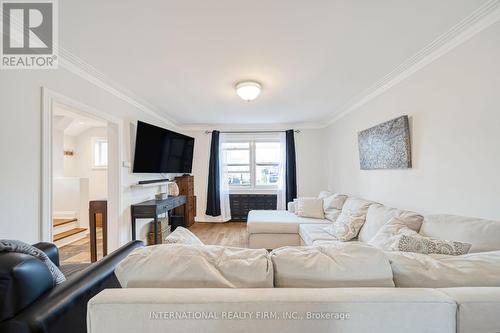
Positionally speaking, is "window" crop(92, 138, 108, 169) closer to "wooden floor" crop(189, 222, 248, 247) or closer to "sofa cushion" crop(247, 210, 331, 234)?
"wooden floor" crop(189, 222, 248, 247)

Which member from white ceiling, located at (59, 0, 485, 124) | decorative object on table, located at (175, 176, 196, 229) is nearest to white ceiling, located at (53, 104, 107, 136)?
decorative object on table, located at (175, 176, 196, 229)

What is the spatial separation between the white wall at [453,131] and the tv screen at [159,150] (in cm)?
343

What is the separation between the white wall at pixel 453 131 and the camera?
1.59 meters

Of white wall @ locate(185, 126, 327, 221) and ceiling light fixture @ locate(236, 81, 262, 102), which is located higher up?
ceiling light fixture @ locate(236, 81, 262, 102)

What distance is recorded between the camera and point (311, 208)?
3693 millimetres

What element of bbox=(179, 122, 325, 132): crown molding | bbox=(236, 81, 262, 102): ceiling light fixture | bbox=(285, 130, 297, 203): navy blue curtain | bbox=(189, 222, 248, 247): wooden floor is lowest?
bbox=(189, 222, 248, 247): wooden floor

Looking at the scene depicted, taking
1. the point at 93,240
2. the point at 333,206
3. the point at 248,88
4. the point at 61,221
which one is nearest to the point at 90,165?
the point at 61,221

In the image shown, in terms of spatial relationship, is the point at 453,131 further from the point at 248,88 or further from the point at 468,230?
the point at 248,88

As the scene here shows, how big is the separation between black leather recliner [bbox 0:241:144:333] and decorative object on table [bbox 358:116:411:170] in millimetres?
2949

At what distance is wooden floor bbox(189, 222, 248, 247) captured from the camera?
390 cm

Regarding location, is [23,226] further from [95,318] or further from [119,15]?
[119,15]

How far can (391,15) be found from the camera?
156cm

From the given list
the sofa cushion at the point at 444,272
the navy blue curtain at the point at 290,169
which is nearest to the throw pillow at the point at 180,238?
the sofa cushion at the point at 444,272

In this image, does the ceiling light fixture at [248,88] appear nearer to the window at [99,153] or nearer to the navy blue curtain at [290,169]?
the navy blue curtain at [290,169]
